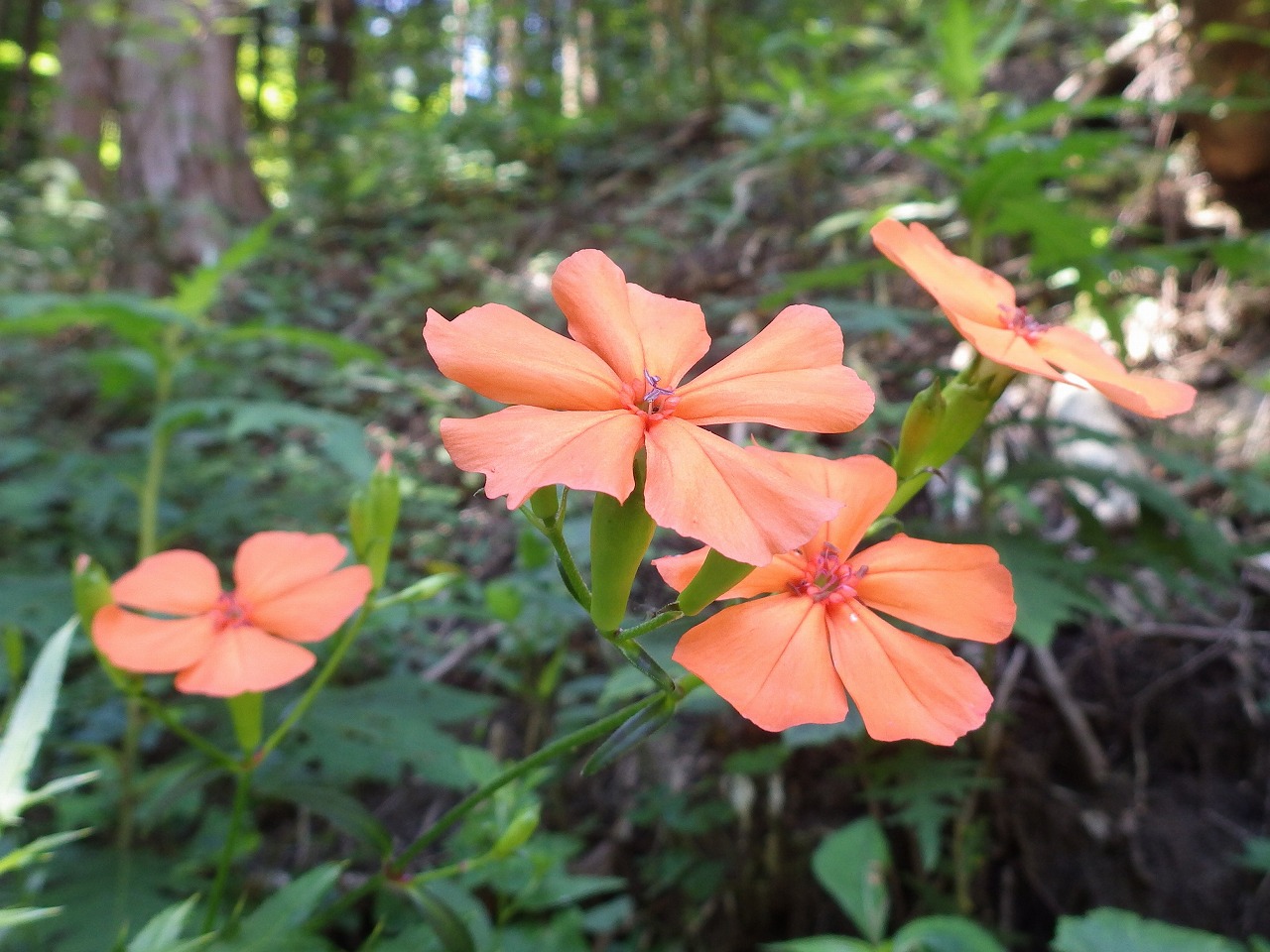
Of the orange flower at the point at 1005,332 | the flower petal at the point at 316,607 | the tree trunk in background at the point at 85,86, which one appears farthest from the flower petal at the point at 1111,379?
the tree trunk in background at the point at 85,86

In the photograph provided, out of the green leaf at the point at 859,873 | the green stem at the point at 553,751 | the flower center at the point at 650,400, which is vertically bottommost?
the green leaf at the point at 859,873

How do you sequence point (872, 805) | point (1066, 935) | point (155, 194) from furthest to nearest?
point (155, 194)
point (872, 805)
point (1066, 935)

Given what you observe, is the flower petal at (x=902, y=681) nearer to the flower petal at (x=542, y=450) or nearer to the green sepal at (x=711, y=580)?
the green sepal at (x=711, y=580)

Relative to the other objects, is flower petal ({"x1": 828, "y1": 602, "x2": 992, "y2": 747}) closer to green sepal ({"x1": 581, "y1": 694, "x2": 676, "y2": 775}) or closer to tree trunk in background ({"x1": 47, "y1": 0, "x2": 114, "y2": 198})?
green sepal ({"x1": 581, "y1": 694, "x2": 676, "y2": 775})

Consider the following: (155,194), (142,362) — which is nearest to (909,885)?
(142,362)

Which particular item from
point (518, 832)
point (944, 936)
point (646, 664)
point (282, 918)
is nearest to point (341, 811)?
point (282, 918)

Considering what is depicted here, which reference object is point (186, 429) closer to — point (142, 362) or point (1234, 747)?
point (142, 362)
